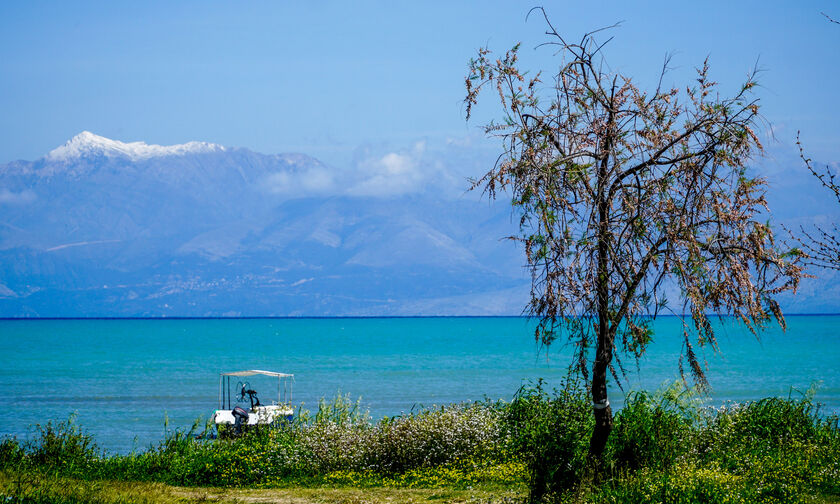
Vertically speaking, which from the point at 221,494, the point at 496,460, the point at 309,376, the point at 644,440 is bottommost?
the point at 309,376

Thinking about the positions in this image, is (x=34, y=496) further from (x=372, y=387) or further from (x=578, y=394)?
(x=372, y=387)

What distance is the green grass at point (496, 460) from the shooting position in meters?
11.6

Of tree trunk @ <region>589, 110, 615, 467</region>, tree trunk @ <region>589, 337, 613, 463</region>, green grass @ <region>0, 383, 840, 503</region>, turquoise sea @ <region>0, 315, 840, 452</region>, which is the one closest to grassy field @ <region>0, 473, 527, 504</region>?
green grass @ <region>0, 383, 840, 503</region>

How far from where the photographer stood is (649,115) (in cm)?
1098

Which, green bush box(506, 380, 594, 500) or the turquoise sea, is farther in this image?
the turquoise sea

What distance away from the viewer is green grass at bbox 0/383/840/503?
38.0ft

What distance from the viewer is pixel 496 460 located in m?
15.4

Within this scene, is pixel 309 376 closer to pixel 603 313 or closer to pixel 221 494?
pixel 221 494

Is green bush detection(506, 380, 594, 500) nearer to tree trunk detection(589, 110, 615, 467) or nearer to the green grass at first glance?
the green grass

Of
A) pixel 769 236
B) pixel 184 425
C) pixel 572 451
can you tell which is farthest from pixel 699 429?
pixel 184 425

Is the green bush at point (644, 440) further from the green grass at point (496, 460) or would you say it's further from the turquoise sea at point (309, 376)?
the turquoise sea at point (309, 376)

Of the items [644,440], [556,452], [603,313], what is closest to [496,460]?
[644,440]

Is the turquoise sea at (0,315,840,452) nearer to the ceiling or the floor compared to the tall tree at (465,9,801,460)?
nearer to the floor

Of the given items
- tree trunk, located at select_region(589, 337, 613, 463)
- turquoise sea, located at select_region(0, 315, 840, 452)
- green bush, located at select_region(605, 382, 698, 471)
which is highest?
tree trunk, located at select_region(589, 337, 613, 463)
